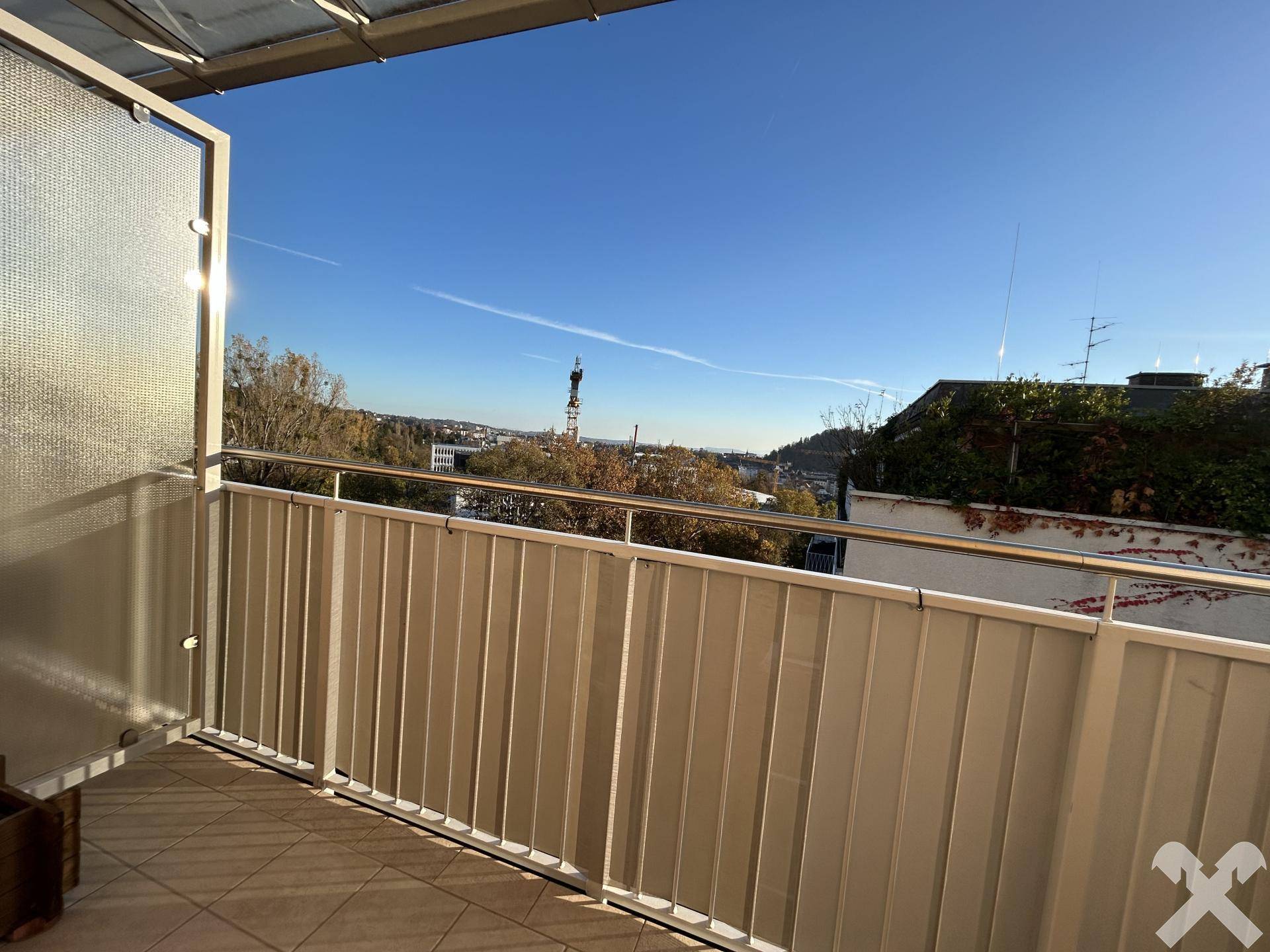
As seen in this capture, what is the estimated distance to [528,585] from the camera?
4.81 ft

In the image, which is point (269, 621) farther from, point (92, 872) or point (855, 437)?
point (855, 437)

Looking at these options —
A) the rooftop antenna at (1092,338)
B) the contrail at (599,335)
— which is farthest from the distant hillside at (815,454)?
the contrail at (599,335)

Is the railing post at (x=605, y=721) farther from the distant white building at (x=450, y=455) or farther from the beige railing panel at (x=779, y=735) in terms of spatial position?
the distant white building at (x=450, y=455)

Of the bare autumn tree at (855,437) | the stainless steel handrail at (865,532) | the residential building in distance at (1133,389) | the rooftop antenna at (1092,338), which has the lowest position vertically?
the stainless steel handrail at (865,532)

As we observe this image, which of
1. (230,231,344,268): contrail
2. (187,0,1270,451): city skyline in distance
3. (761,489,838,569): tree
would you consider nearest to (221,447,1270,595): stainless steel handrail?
(187,0,1270,451): city skyline in distance

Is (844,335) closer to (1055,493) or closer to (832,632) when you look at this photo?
(1055,493)

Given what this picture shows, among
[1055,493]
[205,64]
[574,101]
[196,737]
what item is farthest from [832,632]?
[574,101]

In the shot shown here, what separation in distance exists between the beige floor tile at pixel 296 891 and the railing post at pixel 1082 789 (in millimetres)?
1581

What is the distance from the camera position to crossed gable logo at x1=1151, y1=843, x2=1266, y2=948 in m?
0.93

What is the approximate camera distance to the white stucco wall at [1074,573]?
6.12 m

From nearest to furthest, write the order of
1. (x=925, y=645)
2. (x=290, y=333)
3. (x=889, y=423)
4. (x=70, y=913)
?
1. (x=925, y=645)
2. (x=70, y=913)
3. (x=889, y=423)
4. (x=290, y=333)

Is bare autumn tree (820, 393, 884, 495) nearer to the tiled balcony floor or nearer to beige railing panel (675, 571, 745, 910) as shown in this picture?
beige railing panel (675, 571, 745, 910)

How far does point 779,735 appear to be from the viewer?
122 cm

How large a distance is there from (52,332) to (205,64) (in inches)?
54.4
